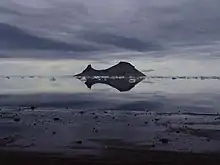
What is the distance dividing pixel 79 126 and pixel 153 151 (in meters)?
5.01

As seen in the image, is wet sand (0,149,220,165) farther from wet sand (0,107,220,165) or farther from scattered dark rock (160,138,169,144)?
scattered dark rock (160,138,169,144)

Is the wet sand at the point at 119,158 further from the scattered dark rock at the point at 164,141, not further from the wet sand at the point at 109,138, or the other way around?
the scattered dark rock at the point at 164,141

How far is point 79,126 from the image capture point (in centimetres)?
1545

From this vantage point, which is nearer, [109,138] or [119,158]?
[119,158]

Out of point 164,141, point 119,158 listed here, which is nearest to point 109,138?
point 164,141

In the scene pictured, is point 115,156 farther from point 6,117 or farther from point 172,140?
point 6,117

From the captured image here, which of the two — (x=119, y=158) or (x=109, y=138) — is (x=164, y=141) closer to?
(x=109, y=138)

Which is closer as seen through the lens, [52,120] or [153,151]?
[153,151]

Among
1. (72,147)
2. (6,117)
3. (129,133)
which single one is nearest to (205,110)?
(129,133)

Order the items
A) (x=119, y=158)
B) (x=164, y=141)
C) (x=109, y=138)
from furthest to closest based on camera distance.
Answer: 1. (x=109, y=138)
2. (x=164, y=141)
3. (x=119, y=158)

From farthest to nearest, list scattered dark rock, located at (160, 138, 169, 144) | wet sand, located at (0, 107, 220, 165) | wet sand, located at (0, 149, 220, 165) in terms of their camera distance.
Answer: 1. scattered dark rock, located at (160, 138, 169, 144)
2. wet sand, located at (0, 107, 220, 165)
3. wet sand, located at (0, 149, 220, 165)

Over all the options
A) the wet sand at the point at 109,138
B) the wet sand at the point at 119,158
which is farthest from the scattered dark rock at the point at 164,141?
the wet sand at the point at 119,158

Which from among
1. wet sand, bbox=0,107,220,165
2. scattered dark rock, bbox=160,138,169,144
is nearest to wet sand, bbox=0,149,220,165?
wet sand, bbox=0,107,220,165

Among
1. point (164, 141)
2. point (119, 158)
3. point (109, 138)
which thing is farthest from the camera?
point (109, 138)
